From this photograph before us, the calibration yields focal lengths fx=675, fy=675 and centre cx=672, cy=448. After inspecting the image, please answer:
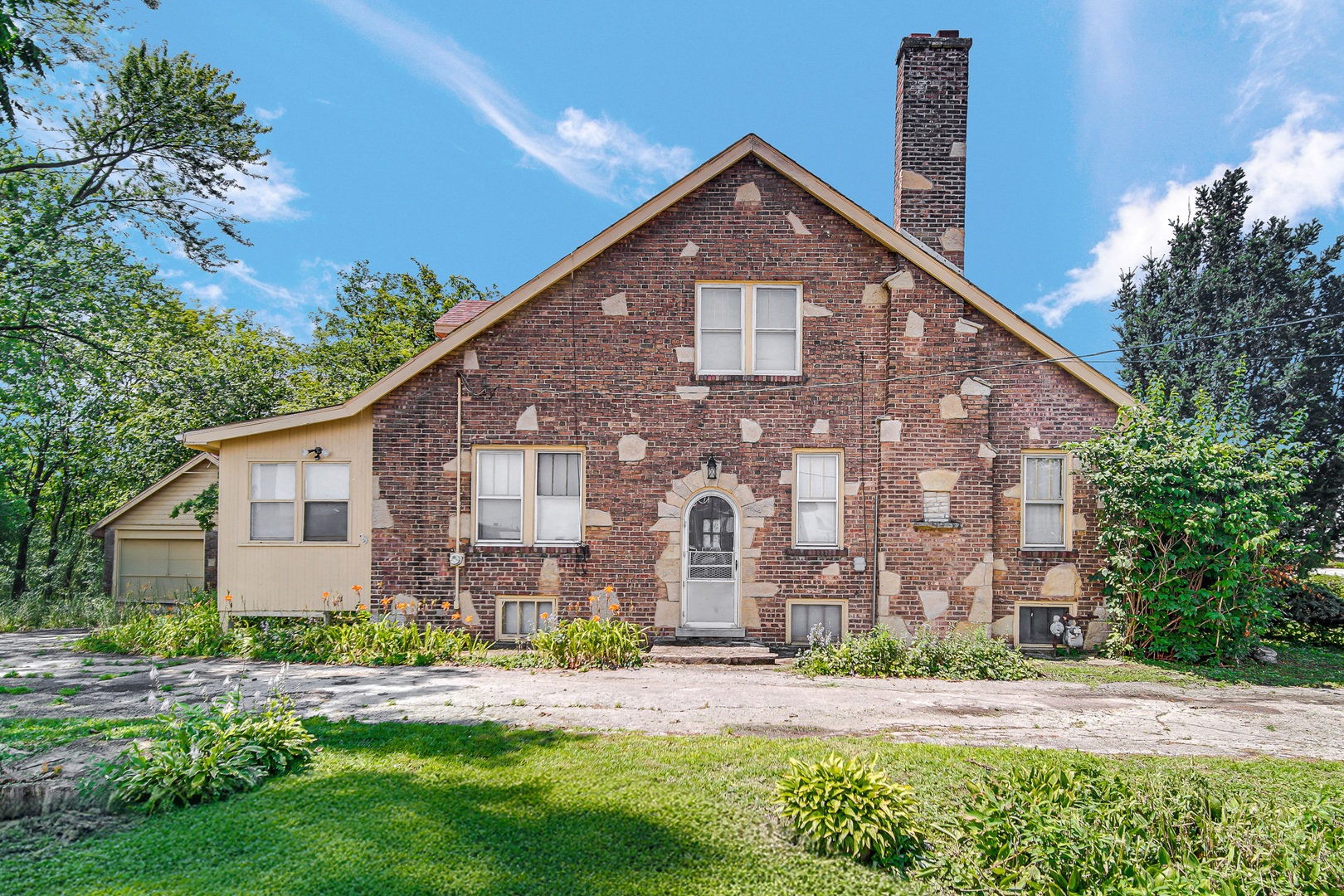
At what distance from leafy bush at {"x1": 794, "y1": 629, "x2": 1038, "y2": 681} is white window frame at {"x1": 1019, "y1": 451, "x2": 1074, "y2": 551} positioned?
2130 millimetres

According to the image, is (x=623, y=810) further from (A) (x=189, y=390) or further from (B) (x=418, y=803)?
(A) (x=189, y=390)

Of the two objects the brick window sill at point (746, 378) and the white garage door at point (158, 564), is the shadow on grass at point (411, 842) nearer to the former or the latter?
the brick window sill at point (746, 378)

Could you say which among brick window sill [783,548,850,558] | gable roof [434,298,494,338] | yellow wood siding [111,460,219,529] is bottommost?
brick window sill [783,548,850,558]

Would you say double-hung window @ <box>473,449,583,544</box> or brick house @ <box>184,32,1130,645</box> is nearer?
brick house @ <box>184,32,1130,645</box>

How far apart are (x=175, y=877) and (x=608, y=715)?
394 centimetres

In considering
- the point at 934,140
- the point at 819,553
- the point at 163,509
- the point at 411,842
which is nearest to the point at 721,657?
the point at 819,553

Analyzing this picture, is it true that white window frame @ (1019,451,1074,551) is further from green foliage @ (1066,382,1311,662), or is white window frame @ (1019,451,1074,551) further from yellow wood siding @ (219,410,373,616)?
yellow wood siding @ (219,410,373,616)

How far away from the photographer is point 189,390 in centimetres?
1579

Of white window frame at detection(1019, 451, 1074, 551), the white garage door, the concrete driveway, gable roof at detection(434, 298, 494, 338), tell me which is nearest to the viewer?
the concrete driveway

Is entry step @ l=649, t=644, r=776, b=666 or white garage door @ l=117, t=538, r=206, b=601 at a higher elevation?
white garage door @ l=117, t=538, r=206, b=601

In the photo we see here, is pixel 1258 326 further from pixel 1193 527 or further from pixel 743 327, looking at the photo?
pixel 743 327

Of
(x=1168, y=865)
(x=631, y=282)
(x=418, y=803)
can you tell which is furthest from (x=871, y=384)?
(x=418, y=803)

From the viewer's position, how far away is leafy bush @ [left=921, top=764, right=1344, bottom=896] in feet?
12.5

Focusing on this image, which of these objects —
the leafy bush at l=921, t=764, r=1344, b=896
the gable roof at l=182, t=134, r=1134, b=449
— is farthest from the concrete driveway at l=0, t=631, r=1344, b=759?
the gable roof at l=182, t=134, r=1134, b=449
